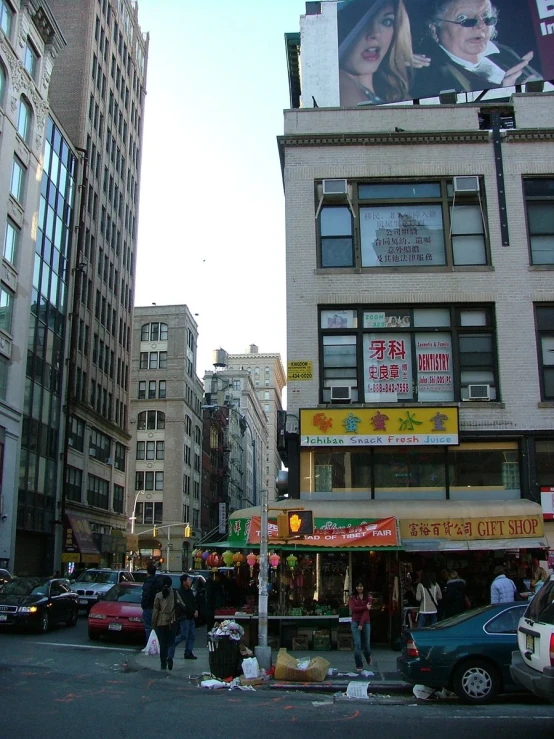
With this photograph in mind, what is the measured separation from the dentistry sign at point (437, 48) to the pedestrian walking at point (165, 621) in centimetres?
1637

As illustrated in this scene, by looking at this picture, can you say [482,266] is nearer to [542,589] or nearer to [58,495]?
[542,589]

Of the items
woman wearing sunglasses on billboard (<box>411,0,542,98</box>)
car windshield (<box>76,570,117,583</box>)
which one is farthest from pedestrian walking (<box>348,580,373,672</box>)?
car windshield (<box>76,570,117,583</box>)

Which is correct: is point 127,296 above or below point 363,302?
above

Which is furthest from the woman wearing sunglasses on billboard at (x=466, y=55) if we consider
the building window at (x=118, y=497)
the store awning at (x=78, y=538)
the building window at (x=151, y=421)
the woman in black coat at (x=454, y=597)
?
the building window at (x=151, y=421)

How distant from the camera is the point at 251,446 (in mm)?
132625

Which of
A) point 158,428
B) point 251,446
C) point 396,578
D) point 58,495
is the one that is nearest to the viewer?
point 396,578

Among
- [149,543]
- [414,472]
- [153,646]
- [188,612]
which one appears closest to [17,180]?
[414,472]

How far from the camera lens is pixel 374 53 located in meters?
24.4

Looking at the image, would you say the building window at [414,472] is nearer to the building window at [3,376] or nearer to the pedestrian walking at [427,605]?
the pedestrian walking at [427,605]

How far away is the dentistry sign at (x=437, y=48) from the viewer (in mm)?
23750

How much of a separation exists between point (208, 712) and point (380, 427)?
35.4 feet

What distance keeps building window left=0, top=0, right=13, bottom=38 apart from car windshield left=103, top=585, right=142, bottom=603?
27.9 meters

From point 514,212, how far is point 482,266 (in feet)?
6.02

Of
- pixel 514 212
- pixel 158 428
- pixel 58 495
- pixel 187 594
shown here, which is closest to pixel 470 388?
pixel 514 212
